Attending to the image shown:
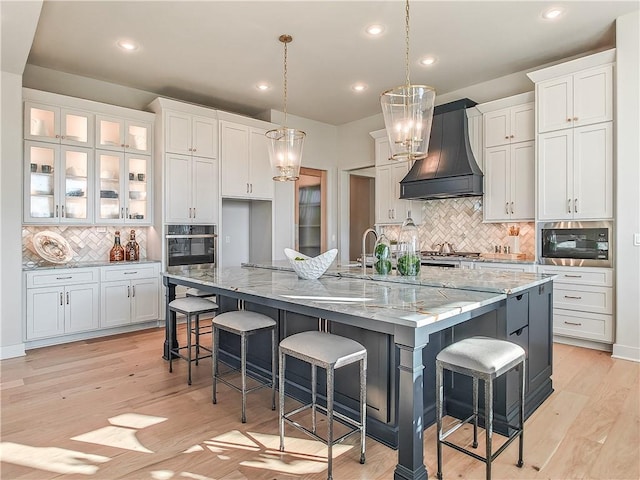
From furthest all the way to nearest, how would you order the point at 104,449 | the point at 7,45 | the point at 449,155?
the point at 449,155 < the point at 7,45 < the point at 104,449

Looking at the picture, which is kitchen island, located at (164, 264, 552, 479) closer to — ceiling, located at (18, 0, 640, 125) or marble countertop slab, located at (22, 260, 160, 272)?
marble countertop slab, located at (22, 260, 160, 272)

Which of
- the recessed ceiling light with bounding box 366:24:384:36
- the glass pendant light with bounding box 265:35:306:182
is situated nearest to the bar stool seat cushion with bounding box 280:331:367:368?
→ the glass pendant light with bounding box 265:35:306:182

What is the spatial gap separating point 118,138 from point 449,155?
13.6 feet

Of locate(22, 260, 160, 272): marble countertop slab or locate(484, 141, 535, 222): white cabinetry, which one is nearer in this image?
locate(22, 260, 160, 272): marble countertop slab

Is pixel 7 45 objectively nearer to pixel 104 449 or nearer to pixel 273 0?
pixel 273 0

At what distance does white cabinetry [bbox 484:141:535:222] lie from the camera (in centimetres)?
446

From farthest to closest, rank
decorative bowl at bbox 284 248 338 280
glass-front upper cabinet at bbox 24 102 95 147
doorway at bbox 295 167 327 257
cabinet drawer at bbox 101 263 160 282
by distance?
doorway at bbox 295 167 327 257
cabinet drawer at bbox 101 263 160 282
glass-front upper cabinet at bbox 24 102 95 147
decorative bowl at bbox 284 248 338 280

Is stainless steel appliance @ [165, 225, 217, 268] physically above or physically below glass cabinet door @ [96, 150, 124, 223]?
below

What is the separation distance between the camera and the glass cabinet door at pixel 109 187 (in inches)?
180

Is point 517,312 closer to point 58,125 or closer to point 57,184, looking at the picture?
point 57,184

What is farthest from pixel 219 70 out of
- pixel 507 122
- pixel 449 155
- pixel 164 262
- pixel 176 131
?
pixel 507 122

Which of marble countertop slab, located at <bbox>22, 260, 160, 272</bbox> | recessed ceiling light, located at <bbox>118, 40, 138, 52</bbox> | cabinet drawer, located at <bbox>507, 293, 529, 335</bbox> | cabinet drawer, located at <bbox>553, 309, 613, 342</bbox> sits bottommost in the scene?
cabinet drawer, located at <bbox>553, 309, 613, 342</bbox>

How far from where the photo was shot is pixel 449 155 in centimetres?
490

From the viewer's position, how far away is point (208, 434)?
232cm
